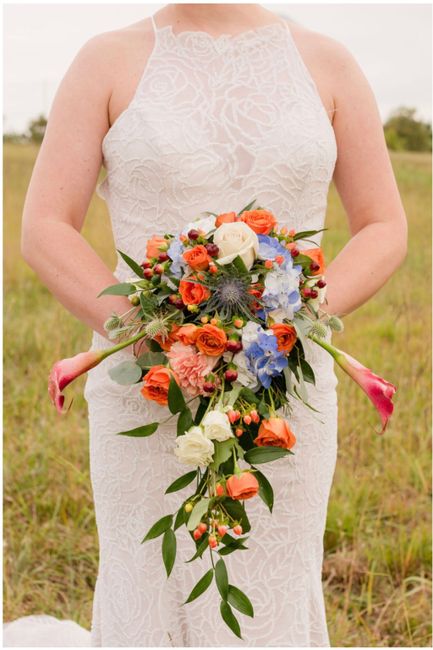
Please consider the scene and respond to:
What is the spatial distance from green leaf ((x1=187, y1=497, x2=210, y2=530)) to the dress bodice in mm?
828

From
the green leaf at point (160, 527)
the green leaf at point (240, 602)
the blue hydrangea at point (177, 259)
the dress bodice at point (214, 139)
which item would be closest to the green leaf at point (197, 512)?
the green leaf at point (160, 527)

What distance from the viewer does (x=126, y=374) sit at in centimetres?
184

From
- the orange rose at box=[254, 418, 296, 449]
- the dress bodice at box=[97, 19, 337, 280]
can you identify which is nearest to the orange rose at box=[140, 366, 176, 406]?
the orange rose at box=[254, 418, 296, 449]

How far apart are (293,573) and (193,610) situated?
1.01 feet

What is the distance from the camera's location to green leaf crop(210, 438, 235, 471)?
172 cm

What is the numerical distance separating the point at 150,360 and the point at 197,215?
1.85ft

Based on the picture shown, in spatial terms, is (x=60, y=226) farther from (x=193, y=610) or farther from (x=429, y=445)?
(x=429, y=445)

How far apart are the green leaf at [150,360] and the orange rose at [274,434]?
10.7 inches

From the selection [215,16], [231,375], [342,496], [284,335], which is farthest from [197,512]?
[342,496]

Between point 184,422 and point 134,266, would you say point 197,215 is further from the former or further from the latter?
point 184,422

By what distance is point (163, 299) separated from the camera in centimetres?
185

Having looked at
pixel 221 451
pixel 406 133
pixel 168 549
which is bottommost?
pixel 406 133

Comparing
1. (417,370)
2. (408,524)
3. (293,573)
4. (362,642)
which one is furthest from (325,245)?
(293,573)

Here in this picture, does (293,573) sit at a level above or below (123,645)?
above
